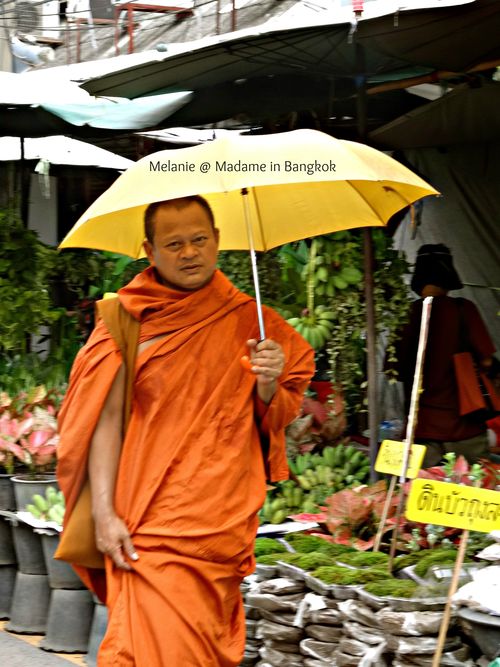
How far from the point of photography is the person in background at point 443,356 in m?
6.66

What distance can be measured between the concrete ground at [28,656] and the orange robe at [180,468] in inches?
83.9

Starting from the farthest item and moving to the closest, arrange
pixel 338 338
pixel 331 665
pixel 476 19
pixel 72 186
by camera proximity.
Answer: pixel 72 186 < pixel 338 338 < pixel 476 19 < pixel 331 665

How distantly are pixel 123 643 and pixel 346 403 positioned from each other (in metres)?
3.82

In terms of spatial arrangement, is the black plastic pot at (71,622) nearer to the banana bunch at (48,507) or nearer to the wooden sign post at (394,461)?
the banana bunch at (48,507)

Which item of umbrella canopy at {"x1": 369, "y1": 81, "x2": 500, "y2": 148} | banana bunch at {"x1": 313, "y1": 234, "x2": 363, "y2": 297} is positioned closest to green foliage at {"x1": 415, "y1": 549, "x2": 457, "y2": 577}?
banana bunch at {"x1": 313, "y1": 234, "x2": 363, "y2": 297}

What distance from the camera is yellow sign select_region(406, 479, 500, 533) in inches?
146

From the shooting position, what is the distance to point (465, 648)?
13.2 ft

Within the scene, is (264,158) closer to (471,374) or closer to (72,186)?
(471,374)

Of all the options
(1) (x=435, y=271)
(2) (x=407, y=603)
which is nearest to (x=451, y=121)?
(1) (x=435, y=271)

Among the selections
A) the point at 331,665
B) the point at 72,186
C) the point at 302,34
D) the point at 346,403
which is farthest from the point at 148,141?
the point at 331,665

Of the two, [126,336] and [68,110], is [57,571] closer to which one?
[126,336]

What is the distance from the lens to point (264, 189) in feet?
14.0

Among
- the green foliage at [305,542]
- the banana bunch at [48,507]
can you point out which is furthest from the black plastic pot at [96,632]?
the green foliage at [305,542]

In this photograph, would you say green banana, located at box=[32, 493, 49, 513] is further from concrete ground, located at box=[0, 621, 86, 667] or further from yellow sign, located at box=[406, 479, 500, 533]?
yellow sign, located at box=[406, 479, 500, 533]
